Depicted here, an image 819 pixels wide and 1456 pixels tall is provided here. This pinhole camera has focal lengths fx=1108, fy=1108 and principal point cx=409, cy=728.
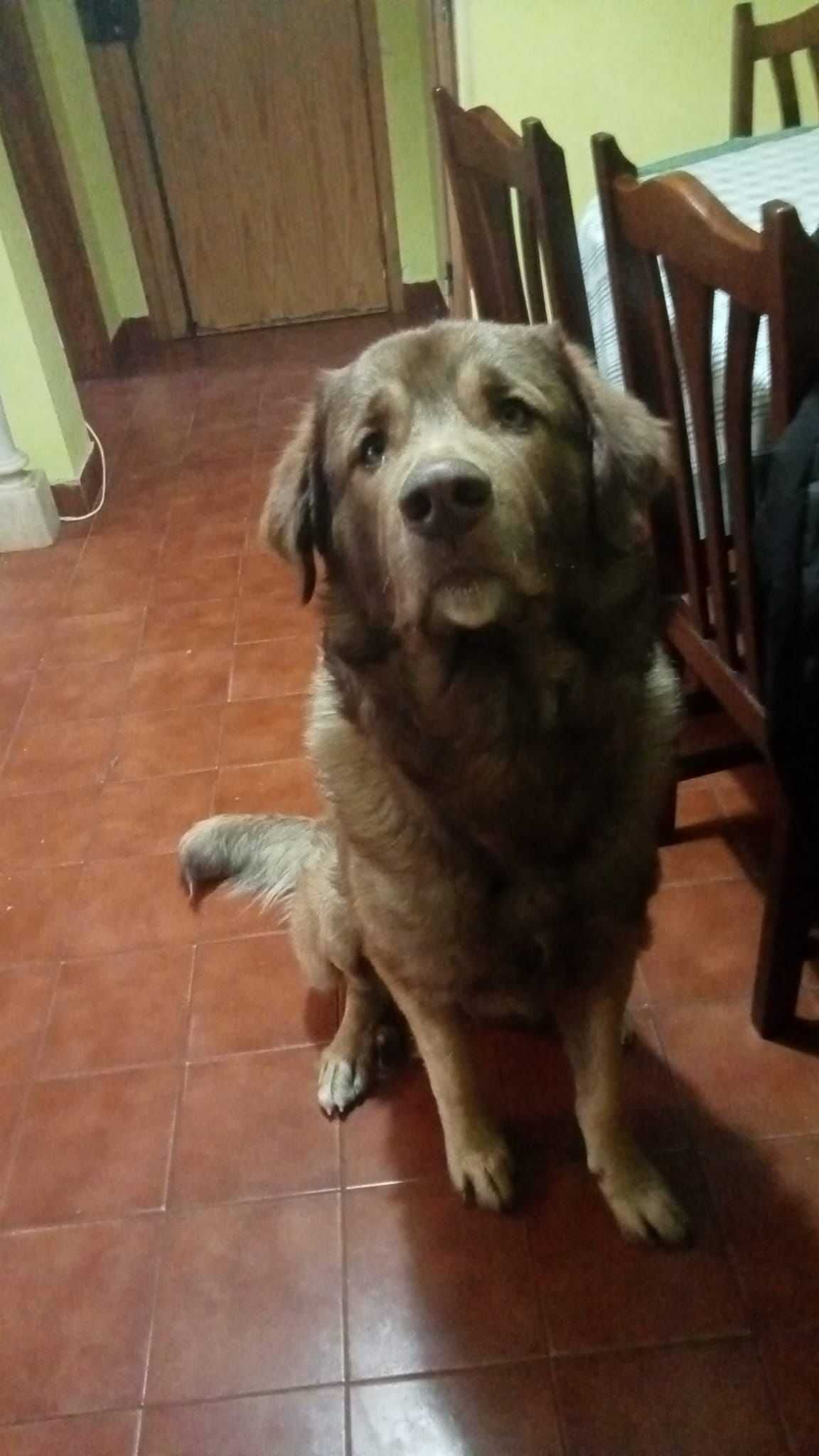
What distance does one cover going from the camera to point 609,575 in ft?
3.48

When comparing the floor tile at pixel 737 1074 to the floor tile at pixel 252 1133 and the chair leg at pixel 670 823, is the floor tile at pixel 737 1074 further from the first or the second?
the floor tile at pixel 252 1133

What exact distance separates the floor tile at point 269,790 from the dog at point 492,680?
2.46 ft

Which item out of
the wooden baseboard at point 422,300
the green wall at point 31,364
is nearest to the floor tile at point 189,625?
the green wall at point 31,364

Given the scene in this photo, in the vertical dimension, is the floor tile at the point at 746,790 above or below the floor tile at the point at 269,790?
above

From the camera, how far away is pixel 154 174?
165 inches

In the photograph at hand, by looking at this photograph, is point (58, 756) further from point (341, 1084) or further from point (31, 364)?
point (31, 364)

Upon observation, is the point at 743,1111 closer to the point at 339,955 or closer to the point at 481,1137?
the point at 481,1137

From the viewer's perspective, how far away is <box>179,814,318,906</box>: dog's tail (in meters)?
1.74

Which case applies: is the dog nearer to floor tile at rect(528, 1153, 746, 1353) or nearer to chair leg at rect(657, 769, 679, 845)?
floor tile at rect(528, 1153, 746, 1353)

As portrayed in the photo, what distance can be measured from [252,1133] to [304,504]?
2.76ft

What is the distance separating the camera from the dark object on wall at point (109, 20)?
12.5ft

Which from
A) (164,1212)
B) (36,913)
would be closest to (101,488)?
(36,913)

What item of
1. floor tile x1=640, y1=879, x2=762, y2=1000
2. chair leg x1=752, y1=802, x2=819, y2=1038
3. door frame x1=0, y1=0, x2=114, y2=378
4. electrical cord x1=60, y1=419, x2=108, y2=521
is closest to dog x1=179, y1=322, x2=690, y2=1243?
chair leg x1=752, y1=802, x2=819, y2=1038

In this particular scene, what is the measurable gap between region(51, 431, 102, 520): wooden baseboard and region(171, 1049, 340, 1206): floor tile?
206 centimetres
